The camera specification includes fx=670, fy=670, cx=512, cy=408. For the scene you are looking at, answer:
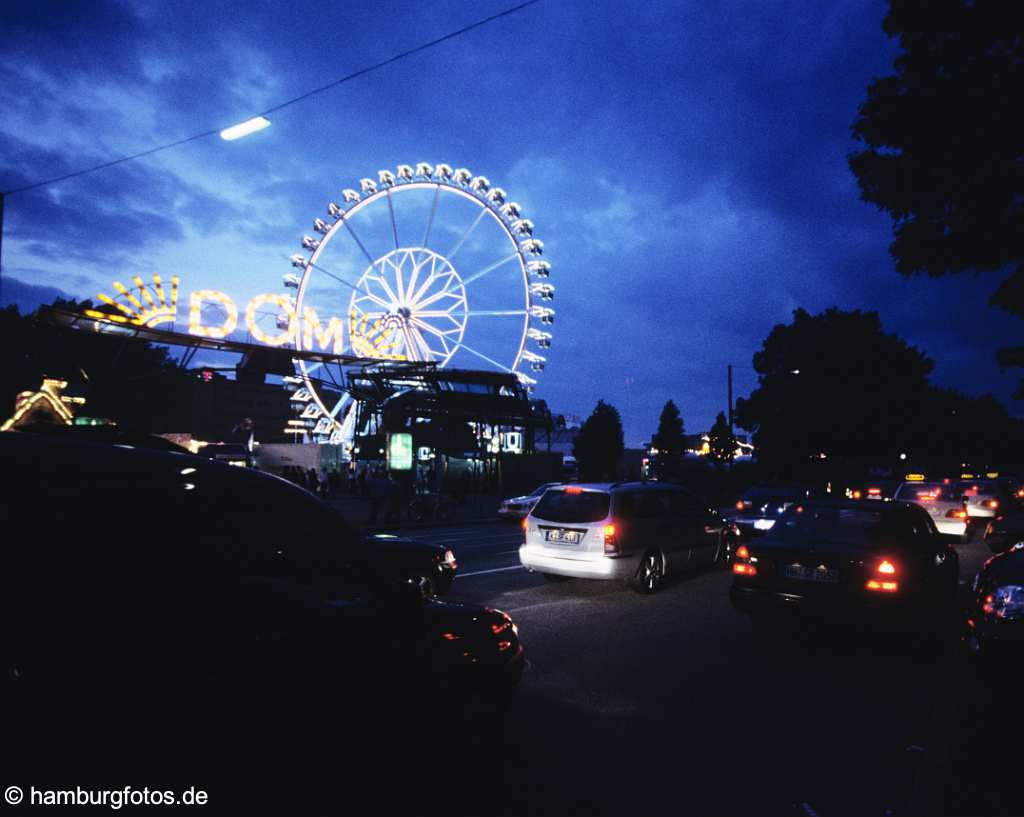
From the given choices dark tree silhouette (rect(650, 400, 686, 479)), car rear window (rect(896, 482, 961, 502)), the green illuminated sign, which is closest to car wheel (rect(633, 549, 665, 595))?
car rear window (rect(896, 482, 961, 502))

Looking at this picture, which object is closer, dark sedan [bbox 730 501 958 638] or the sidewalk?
dark sedan [bbox 730 501 958 638]

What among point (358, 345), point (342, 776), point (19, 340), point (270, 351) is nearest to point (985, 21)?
point (342, 776)

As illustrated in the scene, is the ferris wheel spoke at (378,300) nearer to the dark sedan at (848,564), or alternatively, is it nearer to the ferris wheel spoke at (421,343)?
the ferris wheel spoke at (421,343)

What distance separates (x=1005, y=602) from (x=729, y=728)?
6.78ft

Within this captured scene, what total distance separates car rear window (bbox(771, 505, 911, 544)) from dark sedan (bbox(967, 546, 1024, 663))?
1.91 metres

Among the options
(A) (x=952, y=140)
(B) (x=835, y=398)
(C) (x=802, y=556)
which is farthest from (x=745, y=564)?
(B) (x=835, y=398)

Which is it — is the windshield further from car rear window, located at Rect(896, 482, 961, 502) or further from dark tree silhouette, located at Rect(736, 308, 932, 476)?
dark tree silhouette, located at Rect(736, 308, 932, 476)

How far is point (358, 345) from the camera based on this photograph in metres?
43.2

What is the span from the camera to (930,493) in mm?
18484

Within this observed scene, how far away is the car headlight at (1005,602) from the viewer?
4.47 meters

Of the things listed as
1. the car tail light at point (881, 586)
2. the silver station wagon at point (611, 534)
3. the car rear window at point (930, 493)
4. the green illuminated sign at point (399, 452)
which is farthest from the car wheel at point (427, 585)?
the green illuminated sign at point (399, 452)

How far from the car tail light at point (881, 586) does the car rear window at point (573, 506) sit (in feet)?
12.3

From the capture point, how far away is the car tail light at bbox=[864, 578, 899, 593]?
6.33m

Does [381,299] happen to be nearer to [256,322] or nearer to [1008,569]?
[256,322]
